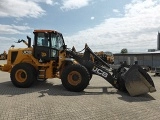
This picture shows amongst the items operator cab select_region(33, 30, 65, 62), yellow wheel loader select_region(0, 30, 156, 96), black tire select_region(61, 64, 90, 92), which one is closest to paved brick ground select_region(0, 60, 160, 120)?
black tire select_region(61, 64, 90, 92)

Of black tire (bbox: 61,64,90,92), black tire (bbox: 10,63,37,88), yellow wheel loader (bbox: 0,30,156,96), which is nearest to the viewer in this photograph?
black tire (bbox: 61,64,90,92)

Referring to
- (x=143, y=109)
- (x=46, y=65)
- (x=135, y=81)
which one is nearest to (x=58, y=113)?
(x=143, y=109)

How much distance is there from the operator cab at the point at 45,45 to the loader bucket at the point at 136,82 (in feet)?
12.3

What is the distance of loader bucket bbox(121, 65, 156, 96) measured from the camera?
9.44 meters

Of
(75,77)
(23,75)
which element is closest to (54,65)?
(23,75)

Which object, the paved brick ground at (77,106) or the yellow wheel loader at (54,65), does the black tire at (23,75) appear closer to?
the yellow wheel loader at (54,65)

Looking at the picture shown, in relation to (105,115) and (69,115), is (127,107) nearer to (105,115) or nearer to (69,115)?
(105,115)

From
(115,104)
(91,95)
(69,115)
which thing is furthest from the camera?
(91,95)

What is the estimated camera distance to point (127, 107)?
7520mm

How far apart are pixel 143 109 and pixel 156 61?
22774mm

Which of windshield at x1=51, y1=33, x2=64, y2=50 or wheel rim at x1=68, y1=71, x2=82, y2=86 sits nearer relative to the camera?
wheel rim at x1=68, y1=71, x2=82, y2=86

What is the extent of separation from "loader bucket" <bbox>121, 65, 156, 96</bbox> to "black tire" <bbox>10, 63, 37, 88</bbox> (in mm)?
4284

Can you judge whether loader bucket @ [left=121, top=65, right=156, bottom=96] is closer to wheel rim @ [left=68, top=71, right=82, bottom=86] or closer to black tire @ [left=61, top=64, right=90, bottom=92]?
black tire @ [left=61, top=64, right=90, bottom=92]

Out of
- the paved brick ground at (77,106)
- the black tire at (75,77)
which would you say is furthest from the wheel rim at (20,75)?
the black tire at (75,77)
